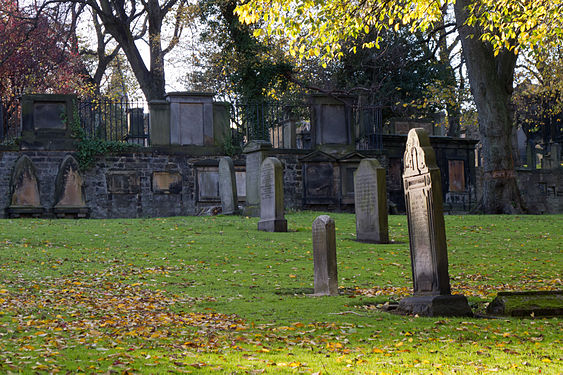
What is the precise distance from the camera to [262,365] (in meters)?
5.78

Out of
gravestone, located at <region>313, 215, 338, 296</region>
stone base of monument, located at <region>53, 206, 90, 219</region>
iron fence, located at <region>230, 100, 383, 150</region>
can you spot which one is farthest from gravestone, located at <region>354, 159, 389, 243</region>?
iron fence, located at <region>230, 100, 383, 150</region>

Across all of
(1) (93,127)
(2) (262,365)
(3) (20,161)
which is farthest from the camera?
(1) (93,127)

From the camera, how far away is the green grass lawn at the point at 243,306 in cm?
596

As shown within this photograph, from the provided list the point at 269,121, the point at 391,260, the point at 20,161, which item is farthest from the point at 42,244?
the point at 269,121

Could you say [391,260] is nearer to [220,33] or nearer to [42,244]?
[42,244]

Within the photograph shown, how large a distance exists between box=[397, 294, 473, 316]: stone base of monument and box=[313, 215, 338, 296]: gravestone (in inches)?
64.9

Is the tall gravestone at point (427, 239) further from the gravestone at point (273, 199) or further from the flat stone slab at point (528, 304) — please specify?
the gravestone at point (273, 199)

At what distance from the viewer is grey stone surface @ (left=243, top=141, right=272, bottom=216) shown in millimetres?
20000

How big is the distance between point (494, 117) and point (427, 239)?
1554 cm

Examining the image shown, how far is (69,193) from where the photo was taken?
70.8 ft

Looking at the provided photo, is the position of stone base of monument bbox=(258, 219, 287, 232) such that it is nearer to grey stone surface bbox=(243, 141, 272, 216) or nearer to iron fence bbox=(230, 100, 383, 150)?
grey stone surface bbox=(243, 141, 272, 216)

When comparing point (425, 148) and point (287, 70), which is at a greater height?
point (287, 70)

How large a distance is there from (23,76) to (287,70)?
46.6 feet

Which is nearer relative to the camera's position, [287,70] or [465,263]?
A: [465,263]
